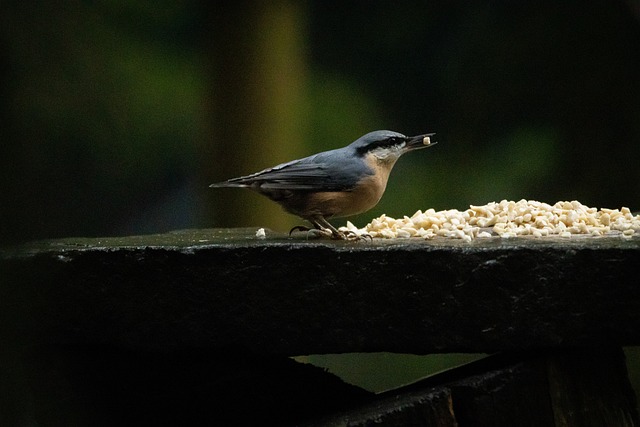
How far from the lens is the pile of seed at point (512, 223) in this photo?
95.4 inches

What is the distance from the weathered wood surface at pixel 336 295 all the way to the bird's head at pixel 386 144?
22.2 inches

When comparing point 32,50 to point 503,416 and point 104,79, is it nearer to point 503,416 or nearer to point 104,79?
point 104,79

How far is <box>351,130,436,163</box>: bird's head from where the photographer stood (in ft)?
9.10

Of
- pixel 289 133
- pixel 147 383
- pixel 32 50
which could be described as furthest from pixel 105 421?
pixel 289 133

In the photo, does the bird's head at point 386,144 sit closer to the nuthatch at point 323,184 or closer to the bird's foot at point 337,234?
the nuthatch at point 323,184

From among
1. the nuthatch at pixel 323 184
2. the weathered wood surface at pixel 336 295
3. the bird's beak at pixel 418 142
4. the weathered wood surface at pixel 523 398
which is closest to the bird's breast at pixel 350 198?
the nuthatch at pixel 323 184

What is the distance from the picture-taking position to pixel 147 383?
8.06 feet

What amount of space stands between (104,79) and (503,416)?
2780 millimetres

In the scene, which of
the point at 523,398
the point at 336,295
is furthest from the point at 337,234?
the point at 523,398

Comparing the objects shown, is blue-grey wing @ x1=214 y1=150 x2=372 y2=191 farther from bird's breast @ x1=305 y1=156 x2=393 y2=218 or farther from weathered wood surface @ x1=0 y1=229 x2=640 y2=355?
weathered wood surface @ x1=0 y1=229 x2=640 y2=355

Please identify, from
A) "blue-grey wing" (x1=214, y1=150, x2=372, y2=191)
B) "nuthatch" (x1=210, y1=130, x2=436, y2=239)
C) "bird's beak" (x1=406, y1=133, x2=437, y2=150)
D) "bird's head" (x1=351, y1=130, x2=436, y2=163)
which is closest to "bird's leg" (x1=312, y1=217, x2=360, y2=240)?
"nuthatch" (x1=210, y1=130, x2=436, y2=239)

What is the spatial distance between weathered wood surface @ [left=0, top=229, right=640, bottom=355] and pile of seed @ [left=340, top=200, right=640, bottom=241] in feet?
0.50

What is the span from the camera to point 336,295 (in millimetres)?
2146

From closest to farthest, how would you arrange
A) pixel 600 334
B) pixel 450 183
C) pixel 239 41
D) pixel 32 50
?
pixel 600 334 < pixel 32 50 < pixel 239 41 < pixel 450 183
